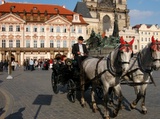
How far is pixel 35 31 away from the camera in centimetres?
4809

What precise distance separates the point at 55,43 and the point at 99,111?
43404 mm

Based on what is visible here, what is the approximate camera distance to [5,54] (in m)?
45.7

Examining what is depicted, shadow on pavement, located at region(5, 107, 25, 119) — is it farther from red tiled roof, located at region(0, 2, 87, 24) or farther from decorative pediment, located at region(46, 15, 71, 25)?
red tiled roof, located at region(0, 2, 87, 24)

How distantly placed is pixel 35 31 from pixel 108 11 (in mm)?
33409

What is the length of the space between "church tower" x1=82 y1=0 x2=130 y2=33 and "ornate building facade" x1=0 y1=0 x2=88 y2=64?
22122 mm

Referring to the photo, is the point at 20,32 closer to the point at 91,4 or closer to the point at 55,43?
the point at 55,43

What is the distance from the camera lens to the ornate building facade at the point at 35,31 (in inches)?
1829

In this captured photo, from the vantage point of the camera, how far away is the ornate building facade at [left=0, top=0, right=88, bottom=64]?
152ft

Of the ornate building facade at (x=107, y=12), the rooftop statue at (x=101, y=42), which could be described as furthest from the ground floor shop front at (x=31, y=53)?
the rooftop statue at (x=101, y=42)

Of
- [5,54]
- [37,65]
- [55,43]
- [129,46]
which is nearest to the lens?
[129,46]

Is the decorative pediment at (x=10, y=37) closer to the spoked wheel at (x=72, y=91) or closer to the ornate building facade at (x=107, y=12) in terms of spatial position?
the ornate building facade at (x=107, y=12)

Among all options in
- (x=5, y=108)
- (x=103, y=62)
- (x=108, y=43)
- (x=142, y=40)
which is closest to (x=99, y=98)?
(x=103, y=62)

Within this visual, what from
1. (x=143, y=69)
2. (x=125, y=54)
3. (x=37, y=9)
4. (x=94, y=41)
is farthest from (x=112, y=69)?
(x=37, y=9)

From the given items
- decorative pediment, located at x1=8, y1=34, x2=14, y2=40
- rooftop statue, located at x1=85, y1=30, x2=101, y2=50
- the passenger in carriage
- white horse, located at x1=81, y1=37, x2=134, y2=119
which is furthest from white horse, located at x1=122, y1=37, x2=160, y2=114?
decorative pediment, located at x1=8, y1=34, x2=14, y2=40
